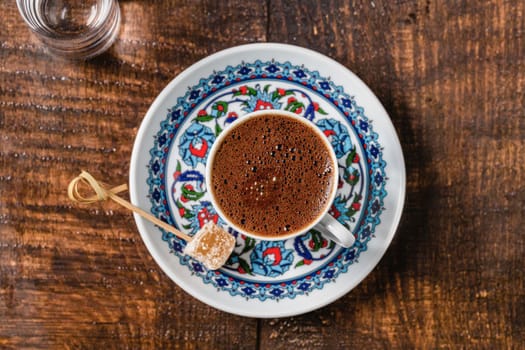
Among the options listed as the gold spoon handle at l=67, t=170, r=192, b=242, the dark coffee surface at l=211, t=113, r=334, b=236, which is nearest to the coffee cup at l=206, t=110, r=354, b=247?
the dark coffee surface at l=211, t=113, r=334, b=236

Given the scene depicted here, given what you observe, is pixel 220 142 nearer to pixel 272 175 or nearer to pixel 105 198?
pixel 272 175

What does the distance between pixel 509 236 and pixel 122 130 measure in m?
0.97

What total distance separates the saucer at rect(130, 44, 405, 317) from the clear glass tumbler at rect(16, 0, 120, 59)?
0.79 feet

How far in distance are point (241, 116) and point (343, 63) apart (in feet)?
0.94

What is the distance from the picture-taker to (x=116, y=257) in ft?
4.89

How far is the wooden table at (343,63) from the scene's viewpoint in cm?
149

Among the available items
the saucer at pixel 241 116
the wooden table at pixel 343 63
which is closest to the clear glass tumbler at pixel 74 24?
the wooden table at pixel 343 63

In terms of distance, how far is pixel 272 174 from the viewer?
1.37m

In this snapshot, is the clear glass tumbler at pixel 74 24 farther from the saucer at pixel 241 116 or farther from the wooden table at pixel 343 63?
A: the saucer at pixel 241 116

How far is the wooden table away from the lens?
4.89ft

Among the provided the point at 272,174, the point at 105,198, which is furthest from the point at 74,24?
the point at 272,174

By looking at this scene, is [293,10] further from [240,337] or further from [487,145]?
[240,337]

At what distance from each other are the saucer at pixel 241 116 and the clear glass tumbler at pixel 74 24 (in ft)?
0.79

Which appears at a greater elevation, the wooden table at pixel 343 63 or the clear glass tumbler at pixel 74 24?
the clear glass tumbler at pixel 74 24
